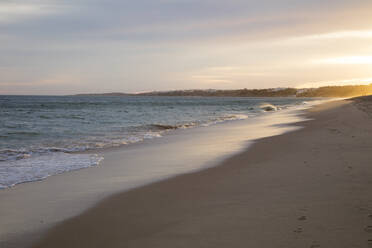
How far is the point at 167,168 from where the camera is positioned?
8086 millimetres

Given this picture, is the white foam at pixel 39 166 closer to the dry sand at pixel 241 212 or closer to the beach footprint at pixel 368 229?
the dry sand at pixel 241 212

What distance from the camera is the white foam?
741 cm

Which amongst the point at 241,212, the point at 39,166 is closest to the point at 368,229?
the point at 241,212

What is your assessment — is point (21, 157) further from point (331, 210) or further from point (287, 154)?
point (331, 210)

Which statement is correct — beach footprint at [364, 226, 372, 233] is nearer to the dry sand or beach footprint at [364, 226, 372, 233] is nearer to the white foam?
the dry sand

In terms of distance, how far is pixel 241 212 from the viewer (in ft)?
15.1

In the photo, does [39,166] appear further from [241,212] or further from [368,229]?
[368,229]

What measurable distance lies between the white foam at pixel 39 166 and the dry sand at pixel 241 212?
9.12 ft

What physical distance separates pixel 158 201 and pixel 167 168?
265 centimetres

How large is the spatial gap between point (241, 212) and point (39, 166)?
6063 millimetres

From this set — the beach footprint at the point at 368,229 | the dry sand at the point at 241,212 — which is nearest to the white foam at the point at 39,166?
the dry sand at the point at 241,212

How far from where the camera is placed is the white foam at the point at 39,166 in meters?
7.41

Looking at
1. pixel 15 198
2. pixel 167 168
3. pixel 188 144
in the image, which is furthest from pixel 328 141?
pixel 15 198

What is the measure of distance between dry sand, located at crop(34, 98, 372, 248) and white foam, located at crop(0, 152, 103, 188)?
2.78 m
